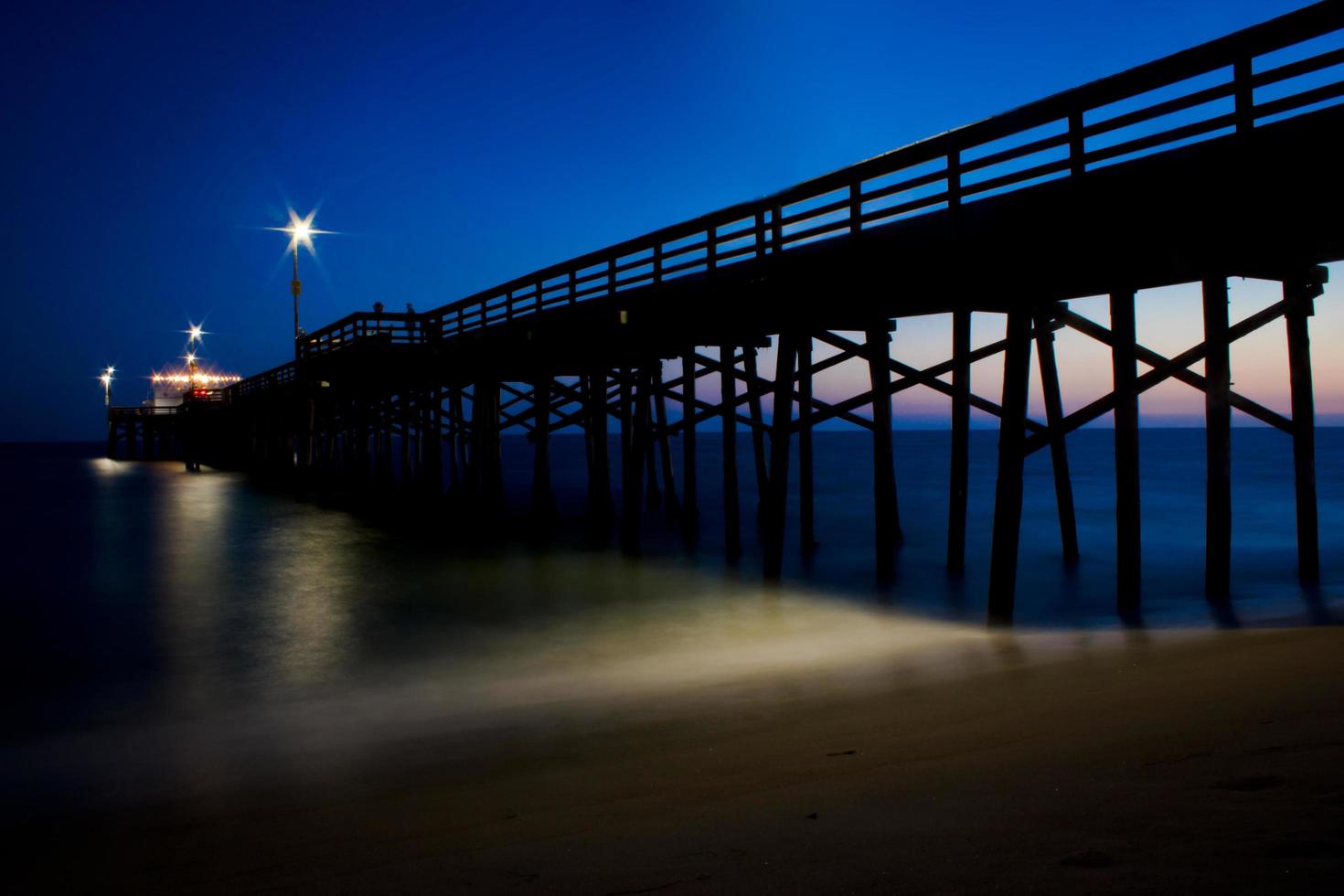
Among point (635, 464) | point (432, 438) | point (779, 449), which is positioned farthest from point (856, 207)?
point (432, 438)

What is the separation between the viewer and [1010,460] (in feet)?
26.8

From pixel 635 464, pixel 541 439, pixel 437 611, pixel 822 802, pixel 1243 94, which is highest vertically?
pixel 1243 94

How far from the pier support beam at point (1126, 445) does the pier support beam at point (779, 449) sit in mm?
3852

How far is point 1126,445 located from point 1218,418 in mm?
849

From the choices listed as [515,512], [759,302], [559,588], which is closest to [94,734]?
[559,588]

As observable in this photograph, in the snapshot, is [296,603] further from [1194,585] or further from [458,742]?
[1194,585]

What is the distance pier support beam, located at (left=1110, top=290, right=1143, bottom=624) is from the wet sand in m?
2.46

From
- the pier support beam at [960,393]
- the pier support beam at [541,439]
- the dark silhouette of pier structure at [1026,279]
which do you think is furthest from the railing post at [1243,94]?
the pier support beam at [541,439]

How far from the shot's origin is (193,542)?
17984 millimetres

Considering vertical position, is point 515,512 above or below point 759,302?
below

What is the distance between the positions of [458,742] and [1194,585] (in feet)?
31.5

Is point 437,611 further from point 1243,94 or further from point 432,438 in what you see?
point 432,438

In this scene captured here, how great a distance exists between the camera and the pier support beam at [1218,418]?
813cm

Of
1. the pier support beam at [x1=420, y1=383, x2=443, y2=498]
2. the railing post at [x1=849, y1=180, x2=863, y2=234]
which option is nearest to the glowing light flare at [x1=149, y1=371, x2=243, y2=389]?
the pier support beam at [x1=420, y1=383, x2=443, y2=498]
